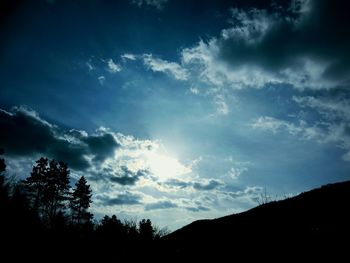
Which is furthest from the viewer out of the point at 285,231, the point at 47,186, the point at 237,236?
the point at 47,186

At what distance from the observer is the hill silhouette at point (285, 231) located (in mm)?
7013

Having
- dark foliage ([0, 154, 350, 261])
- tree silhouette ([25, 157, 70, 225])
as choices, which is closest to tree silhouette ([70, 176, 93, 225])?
tree silhouette ([25, 157, 70, 225])

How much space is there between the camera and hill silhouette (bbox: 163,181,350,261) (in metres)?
7.01

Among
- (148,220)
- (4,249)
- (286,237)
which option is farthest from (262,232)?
(148,220)

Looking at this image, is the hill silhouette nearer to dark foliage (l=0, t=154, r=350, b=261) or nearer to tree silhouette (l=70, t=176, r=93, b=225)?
dark foliage (l=0, t=154, r=350, b=261)

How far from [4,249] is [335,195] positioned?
17.6m

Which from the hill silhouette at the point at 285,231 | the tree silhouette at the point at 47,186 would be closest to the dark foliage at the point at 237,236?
the hill silhouette at the point at 285,231

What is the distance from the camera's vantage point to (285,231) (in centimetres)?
859

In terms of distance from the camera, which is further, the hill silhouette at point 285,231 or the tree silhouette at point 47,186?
the tree silhouette at point 47,186

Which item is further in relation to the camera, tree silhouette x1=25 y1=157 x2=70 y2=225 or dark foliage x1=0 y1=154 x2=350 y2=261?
tree silhouette x1=25 y1=157 x2=70 y2=225

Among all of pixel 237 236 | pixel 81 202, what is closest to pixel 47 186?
pixel 81 202

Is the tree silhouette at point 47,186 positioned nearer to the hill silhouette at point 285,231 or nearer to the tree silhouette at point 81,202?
the tree silhouette at point 81,202

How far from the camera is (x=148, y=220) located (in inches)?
1246

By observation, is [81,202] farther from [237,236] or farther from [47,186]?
[237,236]
